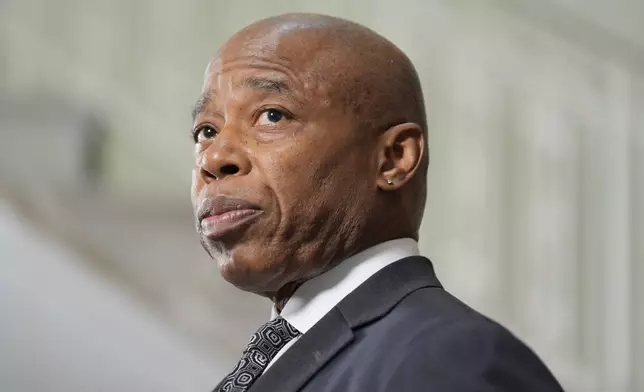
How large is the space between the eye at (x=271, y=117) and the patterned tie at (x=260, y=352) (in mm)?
224

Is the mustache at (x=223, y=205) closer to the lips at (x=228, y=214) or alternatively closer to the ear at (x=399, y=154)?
the lips at (x=228, y=214)

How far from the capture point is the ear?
1044 millimetres

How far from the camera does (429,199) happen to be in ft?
7.36

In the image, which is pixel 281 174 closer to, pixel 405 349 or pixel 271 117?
pixel 271 117

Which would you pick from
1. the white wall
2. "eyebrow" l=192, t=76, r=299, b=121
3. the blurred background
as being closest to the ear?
"eyebrow" l=192, t=76, r=299, b=121

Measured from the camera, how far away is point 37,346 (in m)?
2.23

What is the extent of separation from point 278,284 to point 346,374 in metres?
0.15

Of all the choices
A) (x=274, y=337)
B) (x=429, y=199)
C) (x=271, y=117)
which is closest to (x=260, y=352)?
(x=274, y=337)

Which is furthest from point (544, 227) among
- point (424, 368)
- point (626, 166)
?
point (424, 368)

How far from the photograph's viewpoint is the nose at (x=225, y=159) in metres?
1.00

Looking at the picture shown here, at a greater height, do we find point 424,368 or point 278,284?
point 278,284

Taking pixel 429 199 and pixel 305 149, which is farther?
pixel 429 199

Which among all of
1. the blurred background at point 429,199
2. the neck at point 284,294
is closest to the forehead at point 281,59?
the neck at point 284,294

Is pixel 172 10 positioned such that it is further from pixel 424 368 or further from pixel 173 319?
pixel 424 368
